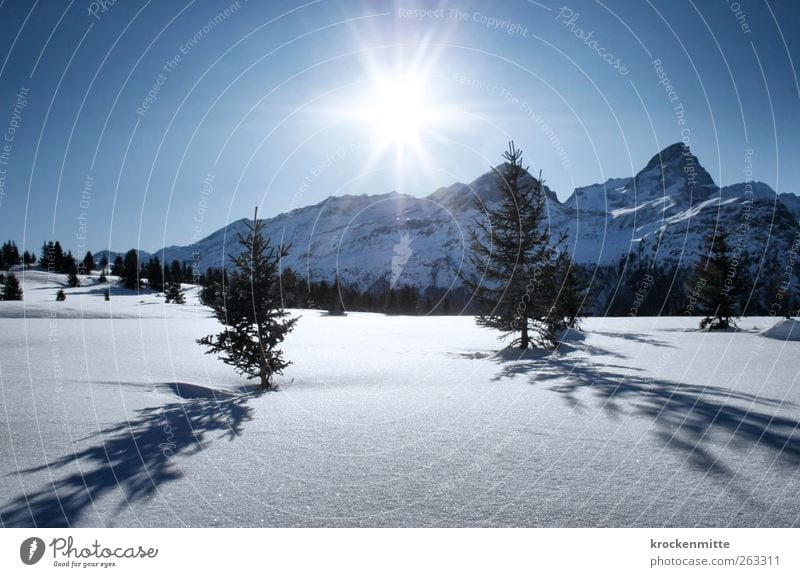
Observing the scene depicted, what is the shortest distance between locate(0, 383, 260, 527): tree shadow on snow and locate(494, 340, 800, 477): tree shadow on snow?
5475mm

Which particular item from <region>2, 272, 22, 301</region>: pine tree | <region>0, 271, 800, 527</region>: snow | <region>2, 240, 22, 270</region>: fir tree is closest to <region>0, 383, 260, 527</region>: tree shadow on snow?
<region>0, 271, 800, 527</region>: snow

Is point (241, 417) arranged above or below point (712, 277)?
below

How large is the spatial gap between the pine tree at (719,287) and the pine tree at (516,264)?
1958cm

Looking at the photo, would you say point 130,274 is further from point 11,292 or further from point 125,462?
point 125,462

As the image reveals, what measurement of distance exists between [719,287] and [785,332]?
11.1 metres

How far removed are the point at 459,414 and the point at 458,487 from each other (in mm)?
2818

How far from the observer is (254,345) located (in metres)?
11.1

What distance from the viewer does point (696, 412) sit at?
21.0ft

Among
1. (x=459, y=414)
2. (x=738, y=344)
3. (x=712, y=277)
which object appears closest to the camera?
(x=459, y=414)

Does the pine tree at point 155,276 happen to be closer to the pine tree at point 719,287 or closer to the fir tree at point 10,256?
the fir tree at point 10,256

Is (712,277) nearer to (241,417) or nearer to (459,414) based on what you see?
(459,414)

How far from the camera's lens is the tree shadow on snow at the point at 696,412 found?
4738 mm

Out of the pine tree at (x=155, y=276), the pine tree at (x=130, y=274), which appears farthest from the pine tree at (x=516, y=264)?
the pine tree at (x=130, y=274)
